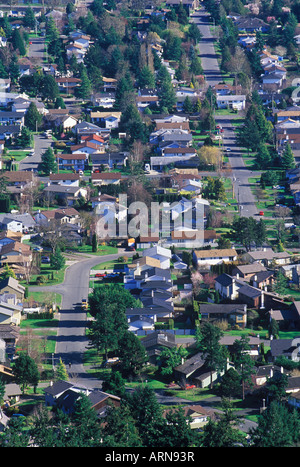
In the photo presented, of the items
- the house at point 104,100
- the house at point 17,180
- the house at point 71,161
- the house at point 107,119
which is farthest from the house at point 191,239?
the house at point 104,100

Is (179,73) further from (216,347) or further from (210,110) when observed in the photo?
(216,347)

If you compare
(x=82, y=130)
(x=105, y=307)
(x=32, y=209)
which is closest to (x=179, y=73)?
(x=82, y=130)

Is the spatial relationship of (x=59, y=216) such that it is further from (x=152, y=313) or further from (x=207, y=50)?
(x=207, y=50)

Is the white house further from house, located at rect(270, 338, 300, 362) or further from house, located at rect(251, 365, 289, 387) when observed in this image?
house, located at rect(251, 365, 289, 387)

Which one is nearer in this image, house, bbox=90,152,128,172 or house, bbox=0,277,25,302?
house, bbox=0,277,25,302

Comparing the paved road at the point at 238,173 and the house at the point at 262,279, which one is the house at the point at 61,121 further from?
the house at the point at 262,279

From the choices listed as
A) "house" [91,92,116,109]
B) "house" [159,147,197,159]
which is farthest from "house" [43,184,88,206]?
"house" [91,92,116,109]
